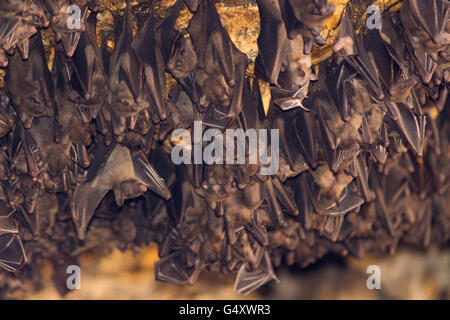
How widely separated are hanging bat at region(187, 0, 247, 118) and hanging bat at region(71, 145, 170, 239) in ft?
3.02

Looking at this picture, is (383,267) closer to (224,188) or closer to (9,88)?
(224,188)

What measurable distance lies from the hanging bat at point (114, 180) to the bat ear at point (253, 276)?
2156mm

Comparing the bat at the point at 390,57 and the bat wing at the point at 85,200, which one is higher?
the bat at the point at 390,57

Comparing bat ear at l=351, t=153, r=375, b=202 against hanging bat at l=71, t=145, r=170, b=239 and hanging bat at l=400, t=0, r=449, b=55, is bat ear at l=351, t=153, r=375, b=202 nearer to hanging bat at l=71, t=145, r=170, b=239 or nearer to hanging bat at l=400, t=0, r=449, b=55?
hanging bat at l=400, t=0, r=449, b=55

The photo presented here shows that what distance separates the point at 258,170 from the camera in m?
4.75

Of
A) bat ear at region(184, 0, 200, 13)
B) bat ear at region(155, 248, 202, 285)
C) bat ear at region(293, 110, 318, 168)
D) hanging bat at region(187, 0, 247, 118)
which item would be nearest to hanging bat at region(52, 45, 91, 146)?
hanging bat at region(187, 0, 247, 118)

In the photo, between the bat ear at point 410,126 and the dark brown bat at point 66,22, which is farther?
the bat ear at point 410,126

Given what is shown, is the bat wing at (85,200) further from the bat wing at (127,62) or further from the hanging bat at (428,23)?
the hanging bat at (428,23)

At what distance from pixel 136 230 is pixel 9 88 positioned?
2912mm

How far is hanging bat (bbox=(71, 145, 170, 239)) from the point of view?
4.91 metres

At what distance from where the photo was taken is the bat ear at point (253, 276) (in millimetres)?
6777

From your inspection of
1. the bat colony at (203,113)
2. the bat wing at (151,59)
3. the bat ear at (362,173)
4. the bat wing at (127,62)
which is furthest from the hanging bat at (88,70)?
the bat ear at (362,173)

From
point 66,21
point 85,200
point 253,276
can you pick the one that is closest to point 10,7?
point 66,21

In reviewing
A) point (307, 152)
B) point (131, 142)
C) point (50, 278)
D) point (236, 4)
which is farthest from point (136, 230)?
point (236, 4)
